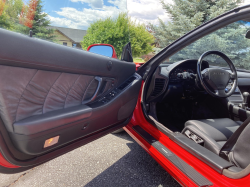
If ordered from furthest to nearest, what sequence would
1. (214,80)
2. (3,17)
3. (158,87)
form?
(158,87)
(214,80)
(3,17)

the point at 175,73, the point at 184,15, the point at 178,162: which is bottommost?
the point at 178,162

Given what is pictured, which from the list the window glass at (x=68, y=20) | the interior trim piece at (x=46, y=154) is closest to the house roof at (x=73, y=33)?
the window glass at (x=68, y=20)

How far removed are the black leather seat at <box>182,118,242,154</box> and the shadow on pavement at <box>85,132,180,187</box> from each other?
0.59 metres

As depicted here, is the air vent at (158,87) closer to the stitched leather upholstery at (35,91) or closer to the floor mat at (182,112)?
the floor mat at (182,112)

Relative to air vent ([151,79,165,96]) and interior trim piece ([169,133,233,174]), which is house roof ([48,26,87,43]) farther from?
interior trim piece ([169,133,233,174])

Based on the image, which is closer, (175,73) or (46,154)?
(46,154)

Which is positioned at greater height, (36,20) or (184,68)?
(36,20)

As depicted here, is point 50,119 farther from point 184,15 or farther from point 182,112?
point 184,15

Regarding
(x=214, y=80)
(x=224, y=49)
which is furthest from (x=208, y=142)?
(x=224, y=49)

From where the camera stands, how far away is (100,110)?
55.6 inches

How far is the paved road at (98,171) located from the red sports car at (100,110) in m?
0.37

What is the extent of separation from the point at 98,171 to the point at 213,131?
1169mm

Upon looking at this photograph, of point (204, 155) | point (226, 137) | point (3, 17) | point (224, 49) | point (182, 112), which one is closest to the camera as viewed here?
point (3, 17)

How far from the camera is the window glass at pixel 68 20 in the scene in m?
1.03
